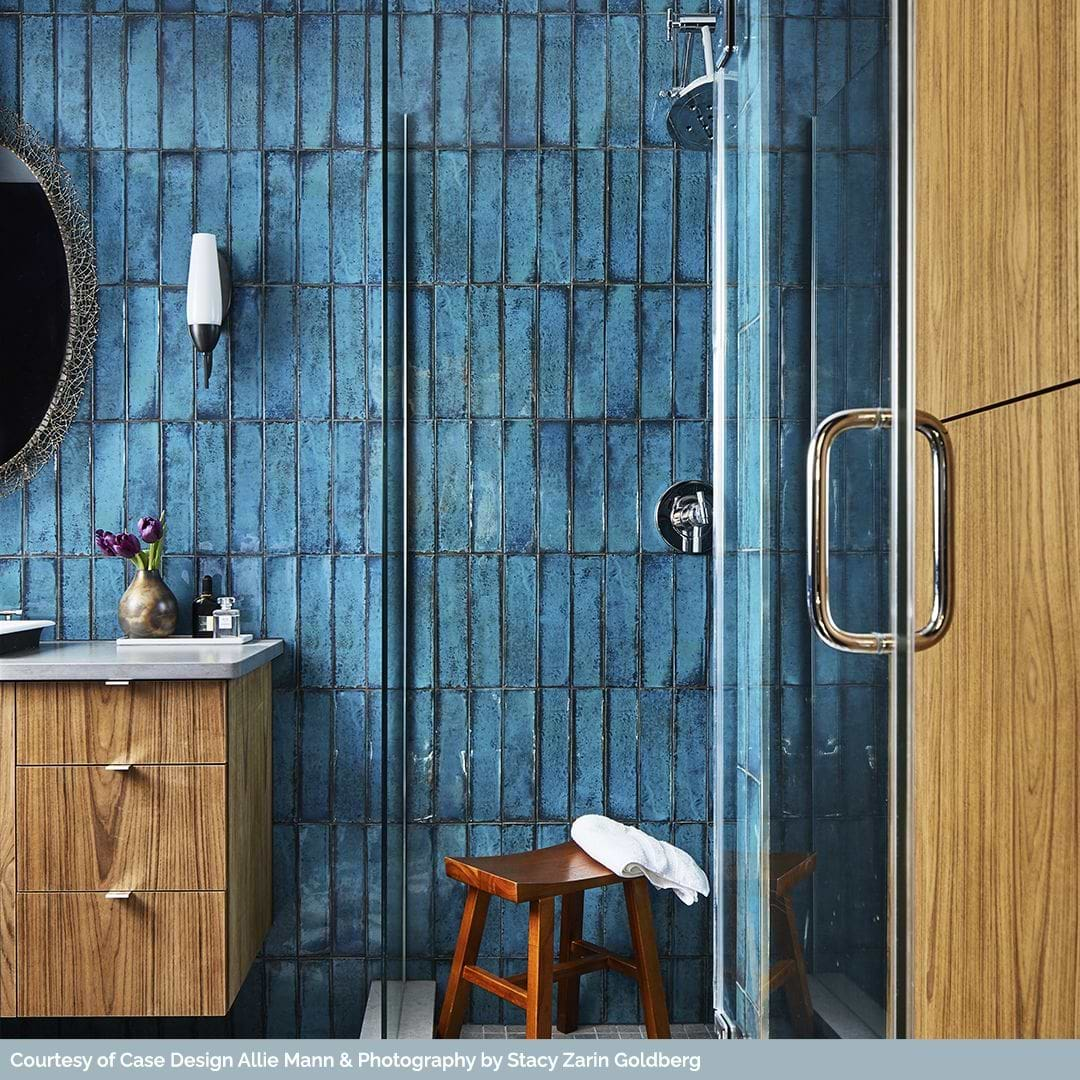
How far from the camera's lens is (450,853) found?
1.27 metres

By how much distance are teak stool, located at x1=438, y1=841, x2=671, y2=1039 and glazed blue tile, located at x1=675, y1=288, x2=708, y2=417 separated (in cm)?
53

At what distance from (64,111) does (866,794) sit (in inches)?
86.1

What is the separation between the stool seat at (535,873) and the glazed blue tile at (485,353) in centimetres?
52

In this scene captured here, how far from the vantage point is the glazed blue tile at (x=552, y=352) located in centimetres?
122

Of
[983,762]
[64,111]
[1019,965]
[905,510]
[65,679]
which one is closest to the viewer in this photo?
[905,510]

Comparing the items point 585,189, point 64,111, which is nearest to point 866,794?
point 585,189

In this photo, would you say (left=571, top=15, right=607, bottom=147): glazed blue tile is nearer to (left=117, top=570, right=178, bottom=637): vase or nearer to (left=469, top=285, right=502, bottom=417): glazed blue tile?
(left=469, top=285, right=502, bottom=417): glazed blue tile

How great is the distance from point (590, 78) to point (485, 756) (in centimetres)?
80

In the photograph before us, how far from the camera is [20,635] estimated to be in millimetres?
2002

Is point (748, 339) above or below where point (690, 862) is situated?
above

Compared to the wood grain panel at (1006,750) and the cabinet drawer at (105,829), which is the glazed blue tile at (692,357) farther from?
the cabinet drawer at (105,829)

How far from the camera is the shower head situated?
1.22 meters

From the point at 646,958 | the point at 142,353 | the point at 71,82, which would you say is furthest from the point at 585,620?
the point at 71,82
